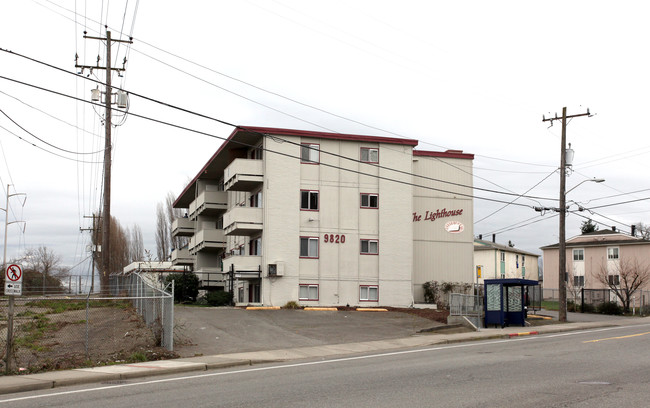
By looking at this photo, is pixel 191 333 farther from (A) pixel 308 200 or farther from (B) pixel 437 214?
Answer: (B) pixel 437 214

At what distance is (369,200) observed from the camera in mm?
38594

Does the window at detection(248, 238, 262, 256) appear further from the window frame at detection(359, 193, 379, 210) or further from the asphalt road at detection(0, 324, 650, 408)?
the asphalt road at detection(0, 324, 650, 408)

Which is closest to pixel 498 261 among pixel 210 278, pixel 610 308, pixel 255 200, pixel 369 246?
pixel 610 308

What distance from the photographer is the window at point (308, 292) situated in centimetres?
3688

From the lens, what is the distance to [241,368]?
16.3 m

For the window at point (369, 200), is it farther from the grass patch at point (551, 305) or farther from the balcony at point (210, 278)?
the grass patch at point (551, 305)

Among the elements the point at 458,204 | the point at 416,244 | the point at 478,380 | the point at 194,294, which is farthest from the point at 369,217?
the point at 478,380

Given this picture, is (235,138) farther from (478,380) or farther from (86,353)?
(478,380)

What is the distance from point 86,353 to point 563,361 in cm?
1195

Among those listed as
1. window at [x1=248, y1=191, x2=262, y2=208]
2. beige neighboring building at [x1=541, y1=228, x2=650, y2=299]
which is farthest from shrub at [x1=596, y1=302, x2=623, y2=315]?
window at [x1=248, y1=191, x2=262, y2=208]

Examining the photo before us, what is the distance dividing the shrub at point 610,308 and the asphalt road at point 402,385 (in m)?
30.0

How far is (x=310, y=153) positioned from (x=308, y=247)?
5.43 metres

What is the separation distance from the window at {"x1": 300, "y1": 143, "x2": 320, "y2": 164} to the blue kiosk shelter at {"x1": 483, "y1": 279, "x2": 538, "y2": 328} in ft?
41.3

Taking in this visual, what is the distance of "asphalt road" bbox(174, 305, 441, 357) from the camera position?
2106 centimetres
